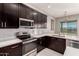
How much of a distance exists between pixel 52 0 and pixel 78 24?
9.94 ft

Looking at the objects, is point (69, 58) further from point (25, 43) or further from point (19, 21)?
point (19, 21)

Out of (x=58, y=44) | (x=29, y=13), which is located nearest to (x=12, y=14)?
(x=29, y=13)

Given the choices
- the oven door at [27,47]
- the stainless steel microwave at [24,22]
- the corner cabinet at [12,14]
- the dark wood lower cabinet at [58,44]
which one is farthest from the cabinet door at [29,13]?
the dark wood lower cabinet at [58,44]

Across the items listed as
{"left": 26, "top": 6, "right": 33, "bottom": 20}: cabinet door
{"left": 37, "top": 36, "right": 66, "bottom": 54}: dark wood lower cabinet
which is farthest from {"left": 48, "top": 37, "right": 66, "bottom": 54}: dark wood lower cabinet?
{"left": 26, "top": 6, "right": 33, "bottom": 20}: cabinet door

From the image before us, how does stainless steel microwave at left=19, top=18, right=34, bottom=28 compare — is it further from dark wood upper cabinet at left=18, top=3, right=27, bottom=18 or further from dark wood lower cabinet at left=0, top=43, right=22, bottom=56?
dark wood lower cabinet at left=0, top=43, right=22, bottom=56

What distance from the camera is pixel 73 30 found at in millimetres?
3406

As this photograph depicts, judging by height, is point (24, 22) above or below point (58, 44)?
above

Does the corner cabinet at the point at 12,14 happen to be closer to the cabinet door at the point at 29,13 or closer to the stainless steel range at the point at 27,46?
the cabinet door at the point at 29,13

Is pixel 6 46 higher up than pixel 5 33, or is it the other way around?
pixel 5 33

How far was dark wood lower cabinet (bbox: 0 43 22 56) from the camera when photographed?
147cm

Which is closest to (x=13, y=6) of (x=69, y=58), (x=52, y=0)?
(x=52, y=0)

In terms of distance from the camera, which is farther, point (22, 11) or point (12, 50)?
point (22, 11)

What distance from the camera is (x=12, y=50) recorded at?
168cm

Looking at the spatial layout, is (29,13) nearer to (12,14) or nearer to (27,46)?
(12,14)
